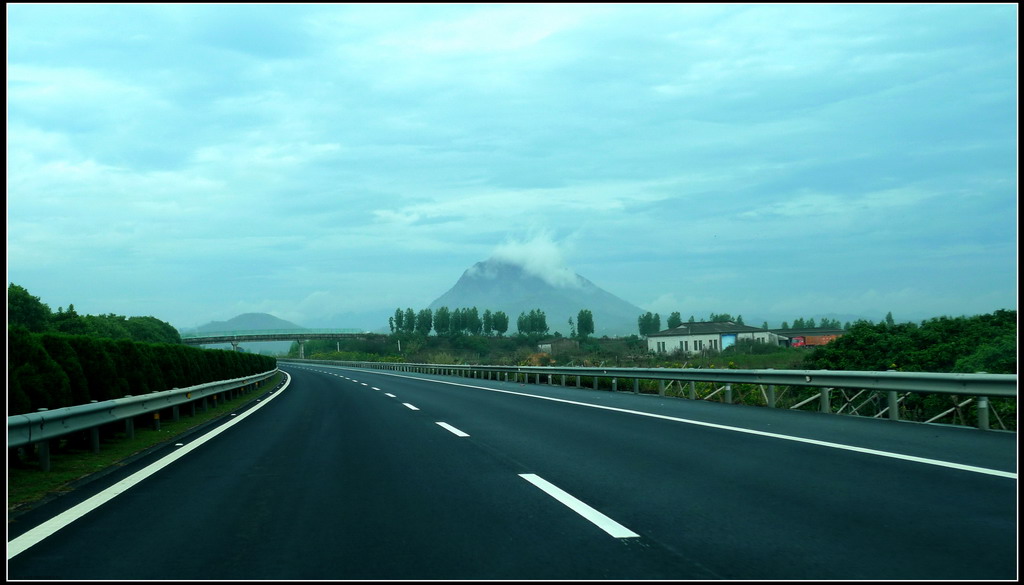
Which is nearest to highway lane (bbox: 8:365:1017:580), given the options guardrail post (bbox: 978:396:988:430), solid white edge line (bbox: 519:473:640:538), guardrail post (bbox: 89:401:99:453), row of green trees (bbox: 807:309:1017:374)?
solid white edge line (bbox: 519:473:640:538)

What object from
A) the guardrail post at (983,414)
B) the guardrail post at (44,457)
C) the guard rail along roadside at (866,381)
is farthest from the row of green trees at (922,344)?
the guardrail post at (44,457)

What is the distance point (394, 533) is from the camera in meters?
5.86

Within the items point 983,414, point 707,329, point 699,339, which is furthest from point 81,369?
point 707,329

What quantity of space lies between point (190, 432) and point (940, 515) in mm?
11911

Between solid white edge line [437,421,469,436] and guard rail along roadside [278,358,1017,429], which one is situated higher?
guard rail along roadside [278,358,1017,429]

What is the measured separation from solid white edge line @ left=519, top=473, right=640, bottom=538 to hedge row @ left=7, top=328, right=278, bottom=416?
20.9 ft

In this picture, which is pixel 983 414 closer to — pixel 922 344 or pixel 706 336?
pixel 922 344

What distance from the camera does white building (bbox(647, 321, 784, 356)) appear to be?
156 m

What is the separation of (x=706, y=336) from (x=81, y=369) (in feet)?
496

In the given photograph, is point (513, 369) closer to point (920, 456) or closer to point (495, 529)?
point (920, 456)

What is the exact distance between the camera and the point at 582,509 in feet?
21.6

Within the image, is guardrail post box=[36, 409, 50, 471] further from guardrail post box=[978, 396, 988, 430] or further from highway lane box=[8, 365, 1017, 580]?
guardrail post box=[978, 396, 988, 430]

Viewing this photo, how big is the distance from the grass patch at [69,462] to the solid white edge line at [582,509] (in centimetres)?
436

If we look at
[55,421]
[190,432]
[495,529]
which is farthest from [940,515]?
[190,432]
